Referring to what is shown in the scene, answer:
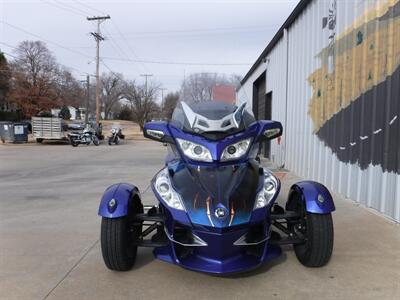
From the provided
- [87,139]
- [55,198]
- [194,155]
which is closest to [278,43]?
[55,198]

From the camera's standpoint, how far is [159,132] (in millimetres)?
4035

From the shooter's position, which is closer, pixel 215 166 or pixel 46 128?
pixel 215 166

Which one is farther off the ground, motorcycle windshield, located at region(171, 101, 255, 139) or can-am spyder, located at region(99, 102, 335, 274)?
motorcycle windshield, located at region(171, 101, 255, 139)

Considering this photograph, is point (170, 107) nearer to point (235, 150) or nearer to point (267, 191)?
point (235, 150)

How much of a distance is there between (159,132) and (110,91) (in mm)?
96299

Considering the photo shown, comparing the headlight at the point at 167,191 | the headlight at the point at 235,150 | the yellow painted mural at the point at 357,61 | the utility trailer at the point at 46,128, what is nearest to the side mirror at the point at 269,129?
the headlight at the point at 235,150

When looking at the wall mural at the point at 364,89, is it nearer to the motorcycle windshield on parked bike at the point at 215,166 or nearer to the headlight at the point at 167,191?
the motorcycle windshield on parked bike at the point at 215,166

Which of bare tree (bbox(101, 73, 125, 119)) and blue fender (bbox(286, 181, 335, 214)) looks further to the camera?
bare tree (bbox(101, 73, 125, 119))

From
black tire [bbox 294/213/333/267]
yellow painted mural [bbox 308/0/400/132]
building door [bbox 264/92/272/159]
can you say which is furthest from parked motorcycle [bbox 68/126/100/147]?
black tire [bbox 294/213/333/267]

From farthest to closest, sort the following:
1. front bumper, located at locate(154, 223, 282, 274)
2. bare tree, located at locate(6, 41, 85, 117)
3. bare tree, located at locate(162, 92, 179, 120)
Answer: bare tree, located at locate(6, 41, 85, 117)
bare tree, located at locate(162, 92, 179, 120)
front bumper, located at locate(154, 223, 282, 274)

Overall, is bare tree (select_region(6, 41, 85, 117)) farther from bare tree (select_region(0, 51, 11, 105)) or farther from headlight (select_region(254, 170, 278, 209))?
headlight (select_region(254, 170, 278, 209))

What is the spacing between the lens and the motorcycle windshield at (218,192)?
3.43 meters

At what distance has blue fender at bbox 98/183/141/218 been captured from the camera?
3846 mm

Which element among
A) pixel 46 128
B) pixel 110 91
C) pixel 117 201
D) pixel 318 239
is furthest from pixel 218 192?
pixel 110 91
